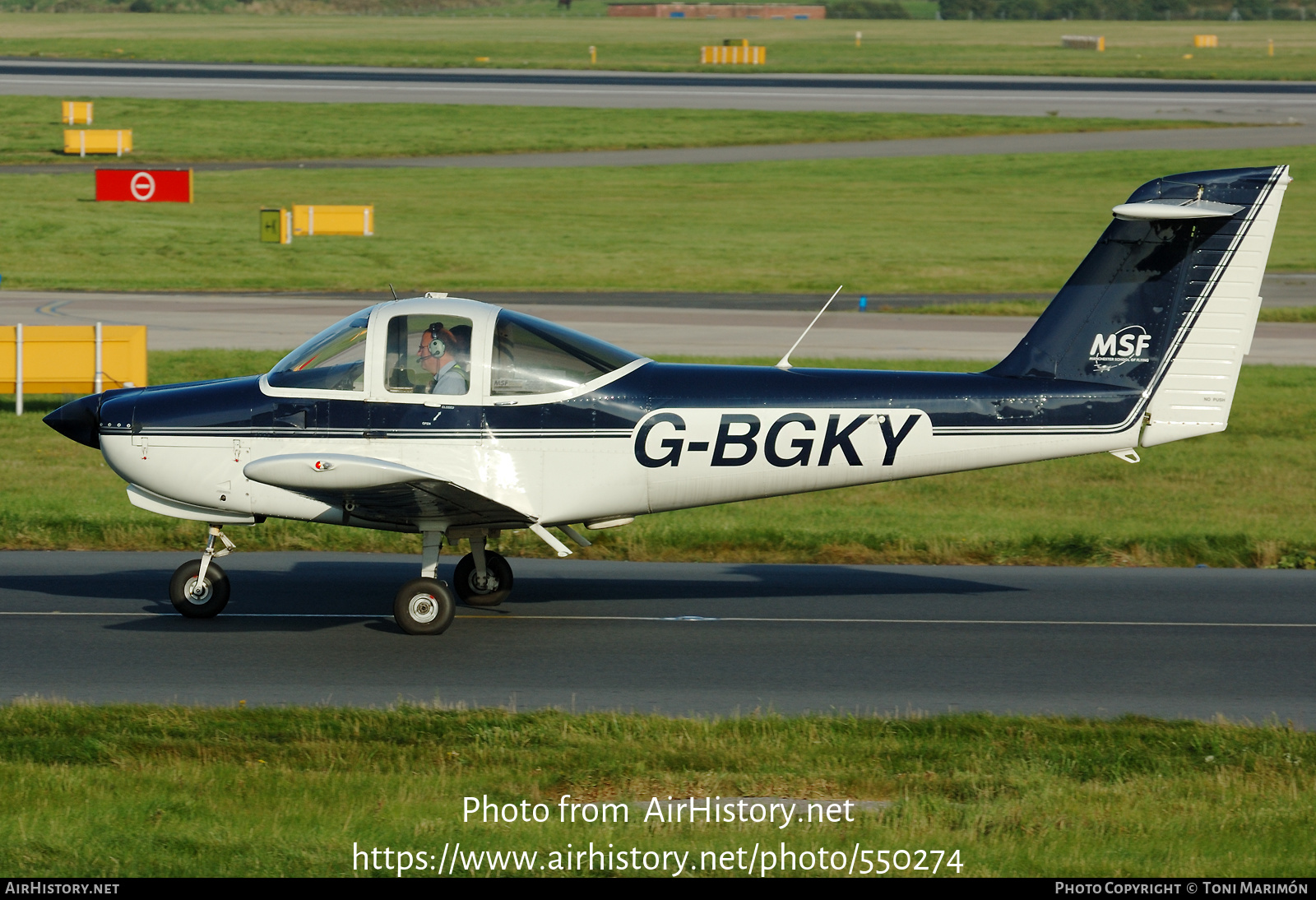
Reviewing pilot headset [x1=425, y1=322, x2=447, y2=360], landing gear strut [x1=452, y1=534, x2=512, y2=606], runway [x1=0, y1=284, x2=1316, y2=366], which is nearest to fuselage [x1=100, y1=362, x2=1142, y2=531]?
pilot headset [x1=425, y1=322, x2=447, y2=360]

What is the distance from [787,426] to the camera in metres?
10.7

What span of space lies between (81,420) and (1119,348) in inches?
296

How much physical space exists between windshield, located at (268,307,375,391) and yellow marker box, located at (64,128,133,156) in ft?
156

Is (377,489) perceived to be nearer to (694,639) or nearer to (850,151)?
(694,639)

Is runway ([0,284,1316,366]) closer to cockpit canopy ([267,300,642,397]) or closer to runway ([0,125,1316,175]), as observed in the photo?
cockpit canopy ([267,300,642,397])

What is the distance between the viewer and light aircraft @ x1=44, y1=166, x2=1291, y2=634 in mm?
10609

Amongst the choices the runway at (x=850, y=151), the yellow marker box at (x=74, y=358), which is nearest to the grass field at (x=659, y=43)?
the runway at (x=850, y=151)

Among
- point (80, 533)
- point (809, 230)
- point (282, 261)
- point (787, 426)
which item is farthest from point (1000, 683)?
point (809, 230)

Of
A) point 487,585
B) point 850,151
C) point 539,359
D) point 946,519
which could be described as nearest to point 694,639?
point 487,585

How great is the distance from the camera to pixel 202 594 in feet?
36.4

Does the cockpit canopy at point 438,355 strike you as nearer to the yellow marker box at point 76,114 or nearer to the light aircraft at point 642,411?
the light aircraft at point 642,411

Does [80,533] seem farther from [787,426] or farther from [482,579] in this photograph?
[787,426]

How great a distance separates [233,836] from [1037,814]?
358 cm
